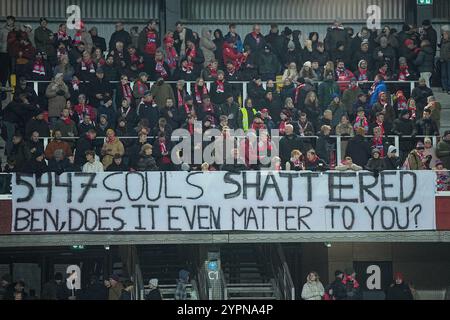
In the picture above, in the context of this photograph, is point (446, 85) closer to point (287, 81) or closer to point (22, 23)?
point (287, 81)

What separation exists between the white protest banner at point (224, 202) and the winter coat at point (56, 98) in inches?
111

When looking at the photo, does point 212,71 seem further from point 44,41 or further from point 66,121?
point 44,41

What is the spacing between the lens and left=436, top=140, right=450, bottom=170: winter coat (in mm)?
30031

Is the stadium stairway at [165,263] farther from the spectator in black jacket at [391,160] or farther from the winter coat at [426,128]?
the winter coat at [426,128]

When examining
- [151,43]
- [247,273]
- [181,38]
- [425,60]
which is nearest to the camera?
[247,273]

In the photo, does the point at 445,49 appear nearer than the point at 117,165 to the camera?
No

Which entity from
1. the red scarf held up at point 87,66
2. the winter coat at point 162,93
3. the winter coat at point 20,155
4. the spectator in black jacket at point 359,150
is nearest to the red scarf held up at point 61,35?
the red scarf held up at point 87,66

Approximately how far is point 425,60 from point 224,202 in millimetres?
7309

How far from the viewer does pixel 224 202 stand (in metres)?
29.3

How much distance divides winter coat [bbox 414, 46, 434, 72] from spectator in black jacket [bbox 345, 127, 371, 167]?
4141mm

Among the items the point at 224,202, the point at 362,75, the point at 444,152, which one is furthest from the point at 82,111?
the point at 444,152

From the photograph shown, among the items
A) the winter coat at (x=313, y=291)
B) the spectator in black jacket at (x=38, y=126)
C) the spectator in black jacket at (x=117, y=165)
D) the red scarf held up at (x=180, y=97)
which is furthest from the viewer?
the red scarf held up at (x=180, y=97)

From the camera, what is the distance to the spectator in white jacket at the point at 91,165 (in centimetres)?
2920

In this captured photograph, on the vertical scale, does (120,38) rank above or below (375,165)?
above
